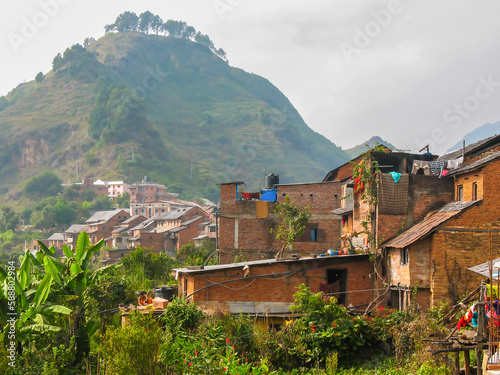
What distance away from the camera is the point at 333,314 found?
52.2ft

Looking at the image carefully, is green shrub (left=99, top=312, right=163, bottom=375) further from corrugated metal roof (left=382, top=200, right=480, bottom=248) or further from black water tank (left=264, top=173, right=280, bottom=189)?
black water tank (left=264, top=173, right=280, bottom=189)

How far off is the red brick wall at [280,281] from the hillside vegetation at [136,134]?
105 m

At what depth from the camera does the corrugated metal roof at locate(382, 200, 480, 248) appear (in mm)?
17453

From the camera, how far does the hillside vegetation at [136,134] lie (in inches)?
5281

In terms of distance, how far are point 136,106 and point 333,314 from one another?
434 ft

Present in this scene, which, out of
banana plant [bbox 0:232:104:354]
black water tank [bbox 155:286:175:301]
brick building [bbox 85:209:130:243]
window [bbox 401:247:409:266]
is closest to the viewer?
banana plant [bbox 0:232:104:354]

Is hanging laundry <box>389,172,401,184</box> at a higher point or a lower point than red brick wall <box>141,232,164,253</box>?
higher

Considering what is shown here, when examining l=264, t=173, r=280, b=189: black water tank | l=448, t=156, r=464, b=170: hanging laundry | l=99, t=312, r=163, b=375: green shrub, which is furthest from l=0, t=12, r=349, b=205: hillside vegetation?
l=99, t=312, r=163, b=375: green shrub

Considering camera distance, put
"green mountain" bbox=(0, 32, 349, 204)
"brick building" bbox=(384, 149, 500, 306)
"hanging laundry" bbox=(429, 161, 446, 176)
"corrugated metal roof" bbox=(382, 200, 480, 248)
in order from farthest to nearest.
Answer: "green mountain" bbox=(0, 32, 349, 204) → "hanging laundry" bbox=(429, 161, 446, 176) → "corrugated metal roof" bbox=(382, 200, 480, 248) → "brick building" bbox=(384, 149, 500, 306)

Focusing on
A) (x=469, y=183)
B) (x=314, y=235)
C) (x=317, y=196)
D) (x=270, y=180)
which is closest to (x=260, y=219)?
(x=314, y=235)

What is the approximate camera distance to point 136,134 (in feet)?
456

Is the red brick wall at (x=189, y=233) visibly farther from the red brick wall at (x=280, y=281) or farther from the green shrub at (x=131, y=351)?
Answer: the green shrub at (x=131, y=351)

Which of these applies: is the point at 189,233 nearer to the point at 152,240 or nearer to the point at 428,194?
the point at 152,240

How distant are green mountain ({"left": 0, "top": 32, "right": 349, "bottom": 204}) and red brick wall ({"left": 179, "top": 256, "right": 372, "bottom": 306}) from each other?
106498mm
